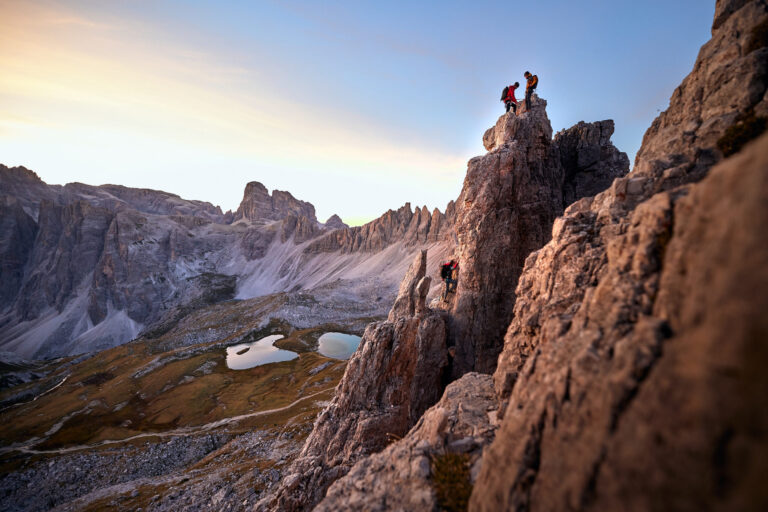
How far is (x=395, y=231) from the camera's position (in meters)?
174

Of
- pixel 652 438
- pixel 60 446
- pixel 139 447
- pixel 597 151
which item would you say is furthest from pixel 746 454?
pixel 60 446

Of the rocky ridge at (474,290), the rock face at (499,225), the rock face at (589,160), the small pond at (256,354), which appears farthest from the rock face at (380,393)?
the small pond at (256,354)

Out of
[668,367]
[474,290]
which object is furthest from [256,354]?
[668,367]

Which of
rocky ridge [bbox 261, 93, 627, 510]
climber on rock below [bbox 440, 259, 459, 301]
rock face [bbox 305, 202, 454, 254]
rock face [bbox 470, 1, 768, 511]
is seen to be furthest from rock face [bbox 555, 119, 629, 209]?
rock face [bbox 305, 202, 454, 254]

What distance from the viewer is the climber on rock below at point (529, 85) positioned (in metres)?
33.0

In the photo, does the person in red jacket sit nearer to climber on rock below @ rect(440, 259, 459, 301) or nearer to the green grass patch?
climber on rock below @ rect(440, 259, 459, 301)

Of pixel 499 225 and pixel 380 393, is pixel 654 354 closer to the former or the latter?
pixel 380 393

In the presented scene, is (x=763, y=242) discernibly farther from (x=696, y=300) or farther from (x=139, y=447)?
(x=139, y=447)

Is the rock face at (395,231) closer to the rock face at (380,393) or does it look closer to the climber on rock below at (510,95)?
the climber on rock below at (510,95)

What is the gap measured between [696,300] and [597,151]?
135 ft

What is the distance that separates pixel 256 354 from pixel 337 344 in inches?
1107

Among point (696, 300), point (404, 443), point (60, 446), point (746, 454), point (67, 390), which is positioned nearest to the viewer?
point (746, 454)

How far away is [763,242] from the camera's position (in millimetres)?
4363

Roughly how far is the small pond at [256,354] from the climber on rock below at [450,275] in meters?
76.8
